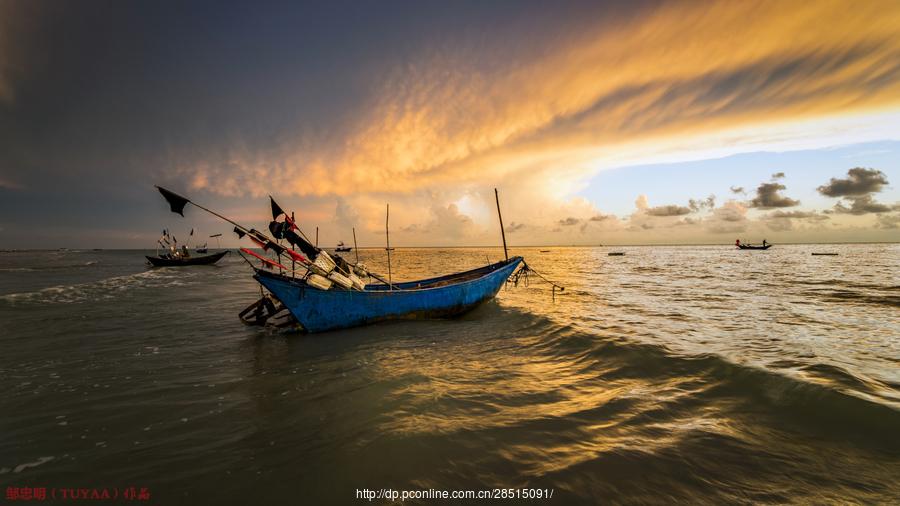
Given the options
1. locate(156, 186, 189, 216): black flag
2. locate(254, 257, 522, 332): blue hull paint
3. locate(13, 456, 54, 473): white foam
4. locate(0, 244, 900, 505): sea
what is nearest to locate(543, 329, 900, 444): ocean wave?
locate(0, 244, 900, 505): sea

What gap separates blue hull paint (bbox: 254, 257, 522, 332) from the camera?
10.8 meters

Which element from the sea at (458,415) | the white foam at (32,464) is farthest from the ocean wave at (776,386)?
the white foam at (32,464)

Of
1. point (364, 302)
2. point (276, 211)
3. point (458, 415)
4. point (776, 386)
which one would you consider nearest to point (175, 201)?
point (276, 211)

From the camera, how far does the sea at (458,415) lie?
3.78 m

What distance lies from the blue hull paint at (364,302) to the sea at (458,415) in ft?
2.30

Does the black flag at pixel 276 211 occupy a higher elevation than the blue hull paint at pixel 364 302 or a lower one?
higher

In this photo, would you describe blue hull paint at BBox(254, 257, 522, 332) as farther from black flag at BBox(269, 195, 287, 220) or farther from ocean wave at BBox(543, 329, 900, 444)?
Result: ocean wave at BBox(543, 329, 900, 444)

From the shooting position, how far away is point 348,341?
408 inches

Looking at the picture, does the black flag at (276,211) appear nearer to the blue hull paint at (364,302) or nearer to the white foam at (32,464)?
the blue hull paint at (364,302)

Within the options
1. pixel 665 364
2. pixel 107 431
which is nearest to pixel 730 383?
pixel 665 364

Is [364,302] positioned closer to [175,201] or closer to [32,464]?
[175,201]

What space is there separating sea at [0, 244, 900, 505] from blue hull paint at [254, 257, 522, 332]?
702mm

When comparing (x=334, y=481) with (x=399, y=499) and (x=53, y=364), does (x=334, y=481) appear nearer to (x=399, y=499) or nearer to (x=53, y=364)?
(x=399, y=499)

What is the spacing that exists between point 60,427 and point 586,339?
11.4m
